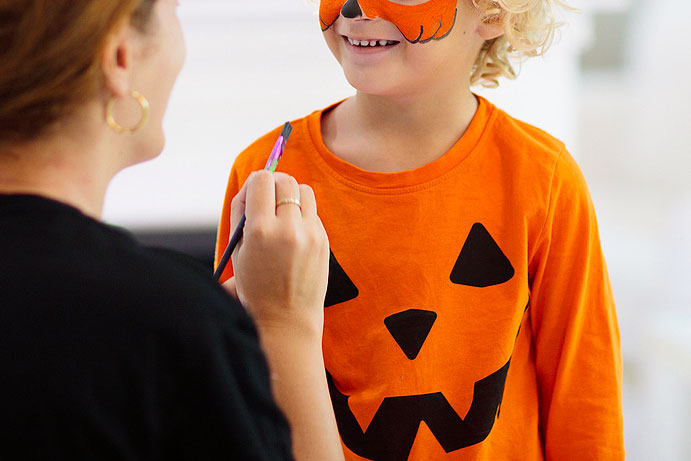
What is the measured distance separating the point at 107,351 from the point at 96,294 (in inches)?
1.5

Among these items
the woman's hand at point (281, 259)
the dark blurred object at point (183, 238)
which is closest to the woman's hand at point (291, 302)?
the woman's hand at point (281, 259)

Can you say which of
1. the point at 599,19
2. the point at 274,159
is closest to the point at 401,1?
the point at 274,159

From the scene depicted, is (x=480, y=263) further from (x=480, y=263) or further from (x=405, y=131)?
(x=405, y=131)

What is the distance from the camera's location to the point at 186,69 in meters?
2.01

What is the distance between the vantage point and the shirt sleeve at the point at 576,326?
0.87 meters

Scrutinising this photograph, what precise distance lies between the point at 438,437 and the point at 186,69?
1452 millimetres

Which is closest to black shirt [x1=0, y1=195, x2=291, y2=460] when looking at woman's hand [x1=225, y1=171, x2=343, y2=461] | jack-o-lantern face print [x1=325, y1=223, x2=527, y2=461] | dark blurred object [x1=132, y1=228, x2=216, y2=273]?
woman's hand [x1=225, y1=171, x2=343, y2=461]

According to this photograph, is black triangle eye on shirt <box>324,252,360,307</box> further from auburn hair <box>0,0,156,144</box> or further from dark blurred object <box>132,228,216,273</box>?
dark blurred object <box>132,228,216,273</box>

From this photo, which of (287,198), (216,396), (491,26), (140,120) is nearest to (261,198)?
(287,198)

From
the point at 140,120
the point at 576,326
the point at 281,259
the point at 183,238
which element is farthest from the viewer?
the point at 183,238

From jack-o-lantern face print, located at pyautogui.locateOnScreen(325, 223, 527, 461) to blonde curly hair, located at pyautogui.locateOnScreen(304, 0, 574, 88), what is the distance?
10.5 inches

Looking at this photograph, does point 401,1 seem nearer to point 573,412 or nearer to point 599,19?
point 573,412

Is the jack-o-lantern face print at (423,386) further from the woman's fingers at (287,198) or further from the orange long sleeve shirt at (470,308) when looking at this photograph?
the woman's fingers at (287,198)

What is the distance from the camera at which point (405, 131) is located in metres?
0.93
